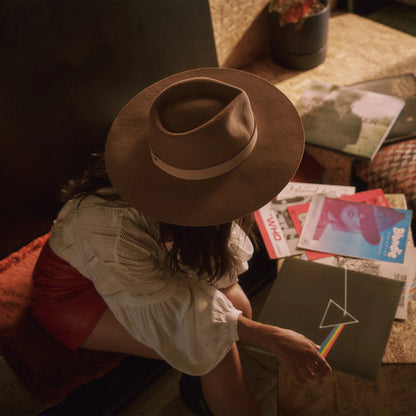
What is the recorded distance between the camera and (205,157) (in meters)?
0.81

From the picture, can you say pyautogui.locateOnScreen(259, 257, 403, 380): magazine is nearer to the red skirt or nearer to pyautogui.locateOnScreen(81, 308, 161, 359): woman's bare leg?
pyautogui.locateOnScreen(81, 308, 161, 359): woman's bare leg

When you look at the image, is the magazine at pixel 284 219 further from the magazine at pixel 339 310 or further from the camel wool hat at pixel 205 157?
the camel wool hat at pixel 205 157

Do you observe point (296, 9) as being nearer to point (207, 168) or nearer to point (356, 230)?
point (356, 230)

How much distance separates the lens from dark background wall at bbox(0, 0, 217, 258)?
4.15 feet

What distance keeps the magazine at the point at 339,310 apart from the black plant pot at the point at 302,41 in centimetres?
113

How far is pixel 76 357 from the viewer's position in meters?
1.23

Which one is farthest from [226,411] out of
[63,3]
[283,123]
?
[63,3]

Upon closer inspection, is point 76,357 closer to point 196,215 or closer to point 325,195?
point 196,215

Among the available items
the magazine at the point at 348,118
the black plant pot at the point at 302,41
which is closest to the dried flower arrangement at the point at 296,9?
the black plant pot at the point at 302,41

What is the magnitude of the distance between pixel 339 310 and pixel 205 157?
0.61 metres

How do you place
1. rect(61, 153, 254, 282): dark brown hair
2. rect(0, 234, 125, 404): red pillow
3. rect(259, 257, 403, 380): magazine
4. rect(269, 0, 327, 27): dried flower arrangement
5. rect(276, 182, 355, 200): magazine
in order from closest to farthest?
rect(61, 153, 254, 282): dark brown hair, rect(259, 257, 403, 380): magazine, rect(0, 234, 125, 404): red pillow, rect(276, 182, 355, 200): magazine, rect(269, 0, 327, 27): dried flower arrangement

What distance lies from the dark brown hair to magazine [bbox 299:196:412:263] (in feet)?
1.01

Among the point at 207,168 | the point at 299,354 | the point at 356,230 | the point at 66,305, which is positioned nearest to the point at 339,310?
the point at 299,354

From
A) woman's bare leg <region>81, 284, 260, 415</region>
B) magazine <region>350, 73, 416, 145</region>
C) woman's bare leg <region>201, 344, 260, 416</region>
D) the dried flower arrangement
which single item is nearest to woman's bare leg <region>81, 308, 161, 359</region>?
woman's bare leg <region>81, 284, 260, 415</region>
